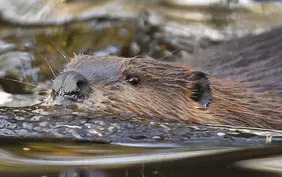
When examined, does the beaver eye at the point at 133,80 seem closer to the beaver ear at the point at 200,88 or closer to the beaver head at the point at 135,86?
the beaver head at the point at 135,86

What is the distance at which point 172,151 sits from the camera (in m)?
3.20

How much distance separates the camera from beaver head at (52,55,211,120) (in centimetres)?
350

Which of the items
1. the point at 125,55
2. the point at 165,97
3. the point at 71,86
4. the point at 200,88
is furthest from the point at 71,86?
the point at 125,55

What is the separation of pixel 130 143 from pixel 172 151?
221 mm

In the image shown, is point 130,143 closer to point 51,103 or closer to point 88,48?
point 51,103

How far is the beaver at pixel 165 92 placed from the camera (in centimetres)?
354

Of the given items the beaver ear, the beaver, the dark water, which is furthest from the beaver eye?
the dark water

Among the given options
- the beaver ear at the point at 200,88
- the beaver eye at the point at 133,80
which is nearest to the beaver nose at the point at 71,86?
the beaver eye at the point at 133,80

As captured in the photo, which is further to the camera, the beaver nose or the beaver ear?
the beaver ear

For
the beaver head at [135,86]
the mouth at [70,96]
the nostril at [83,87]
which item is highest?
the beaver head at [135,86]

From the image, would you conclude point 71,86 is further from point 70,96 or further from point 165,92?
point 165,92

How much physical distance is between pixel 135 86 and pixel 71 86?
510 mm

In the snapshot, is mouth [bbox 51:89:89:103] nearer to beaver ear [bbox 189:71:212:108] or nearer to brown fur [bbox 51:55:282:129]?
brown fur [bbox 51:55:282:129]

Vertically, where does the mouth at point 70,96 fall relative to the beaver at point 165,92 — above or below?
below
